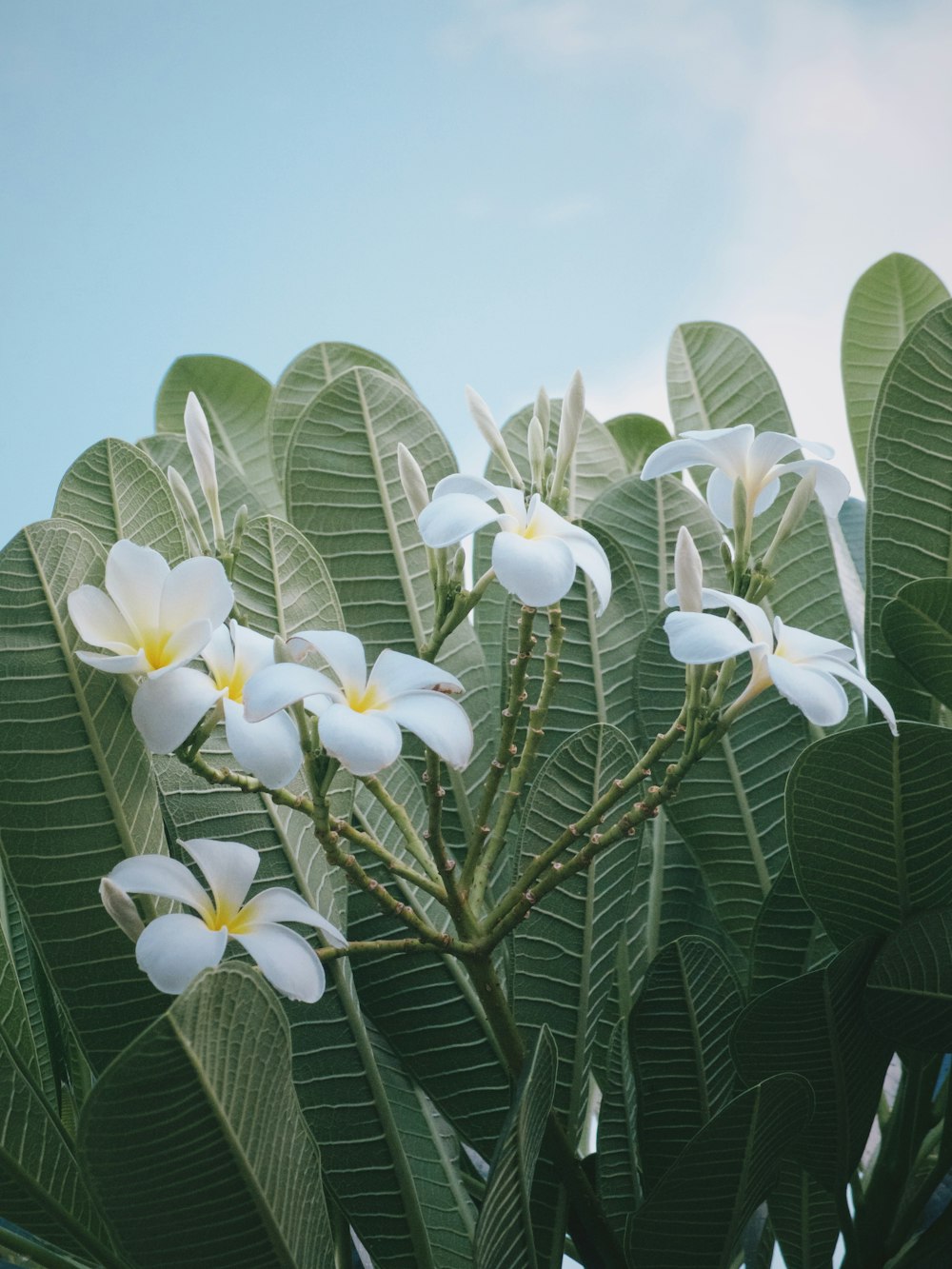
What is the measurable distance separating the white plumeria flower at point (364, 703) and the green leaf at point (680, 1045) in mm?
171

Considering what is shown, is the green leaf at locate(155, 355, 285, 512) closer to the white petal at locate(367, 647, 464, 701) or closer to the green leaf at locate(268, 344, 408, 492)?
the green leaf at locate(268, 344, 408, 492)

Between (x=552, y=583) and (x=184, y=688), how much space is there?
0.12 m

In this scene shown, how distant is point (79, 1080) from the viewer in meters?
0.63

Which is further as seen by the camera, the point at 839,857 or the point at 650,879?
the point at 650,879

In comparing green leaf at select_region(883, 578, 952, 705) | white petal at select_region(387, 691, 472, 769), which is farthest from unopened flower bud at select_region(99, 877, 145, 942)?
green leaf at select_region(883, 578, 952, 705)

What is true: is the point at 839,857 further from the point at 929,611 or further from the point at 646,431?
the point at 646,431

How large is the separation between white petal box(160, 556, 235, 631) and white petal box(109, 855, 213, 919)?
0.08 meters

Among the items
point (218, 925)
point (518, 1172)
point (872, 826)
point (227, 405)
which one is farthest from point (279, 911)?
point (227, 405)

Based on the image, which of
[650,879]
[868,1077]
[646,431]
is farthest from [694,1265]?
[646,431]

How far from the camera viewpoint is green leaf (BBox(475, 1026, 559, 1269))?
16.0 inches

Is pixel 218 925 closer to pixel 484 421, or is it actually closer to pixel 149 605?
pixel 149 605

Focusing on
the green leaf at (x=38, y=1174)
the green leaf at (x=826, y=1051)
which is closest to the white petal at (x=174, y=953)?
the green leaf at (x=38, y=1174)

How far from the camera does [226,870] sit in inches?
15.0

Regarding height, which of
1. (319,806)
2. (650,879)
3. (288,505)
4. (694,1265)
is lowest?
(694,1265)
